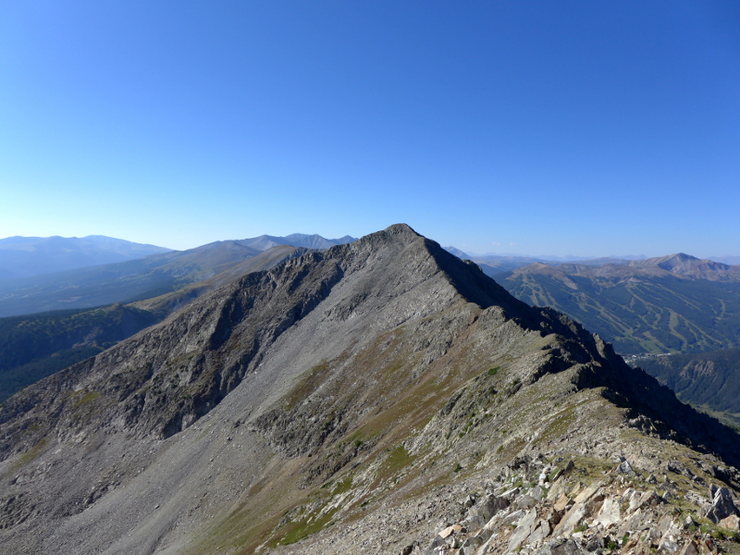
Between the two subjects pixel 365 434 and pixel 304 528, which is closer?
pixel 304 528

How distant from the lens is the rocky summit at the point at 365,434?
24188 millimetres

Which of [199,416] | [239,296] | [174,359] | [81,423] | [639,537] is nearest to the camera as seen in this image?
[639,537]

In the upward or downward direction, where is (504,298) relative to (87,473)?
upward

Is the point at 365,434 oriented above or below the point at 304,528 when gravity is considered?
above

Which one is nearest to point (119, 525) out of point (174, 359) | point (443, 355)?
point (174, 359)

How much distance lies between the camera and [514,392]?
57750 millimetres

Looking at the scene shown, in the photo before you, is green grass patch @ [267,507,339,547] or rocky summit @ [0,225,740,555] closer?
rocky summit @ [0,225,740,555]

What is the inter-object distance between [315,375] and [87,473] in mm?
68001

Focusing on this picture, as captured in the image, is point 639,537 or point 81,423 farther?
point 81,423

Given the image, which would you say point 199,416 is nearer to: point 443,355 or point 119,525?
point 119,525

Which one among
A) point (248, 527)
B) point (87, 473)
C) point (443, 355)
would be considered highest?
point (443, 355)

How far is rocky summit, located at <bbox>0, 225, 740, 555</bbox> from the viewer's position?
24188 mm

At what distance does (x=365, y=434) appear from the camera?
76.4 m

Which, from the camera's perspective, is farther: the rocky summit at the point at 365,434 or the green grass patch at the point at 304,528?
the green grass patch at the point at 304,528
